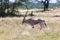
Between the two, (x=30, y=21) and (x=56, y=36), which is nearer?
(x=56, y=36)

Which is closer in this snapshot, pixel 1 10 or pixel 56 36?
pixel 56 36

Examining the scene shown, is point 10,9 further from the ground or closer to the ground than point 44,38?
closer to the ground

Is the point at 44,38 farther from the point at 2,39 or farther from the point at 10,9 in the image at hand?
the point at 10,9

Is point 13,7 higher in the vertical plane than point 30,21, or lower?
lower

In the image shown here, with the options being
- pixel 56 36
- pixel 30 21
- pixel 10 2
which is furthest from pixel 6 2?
pixel 56 36

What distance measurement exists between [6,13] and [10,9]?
1.10 metres

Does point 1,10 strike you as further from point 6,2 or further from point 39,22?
point 39,22

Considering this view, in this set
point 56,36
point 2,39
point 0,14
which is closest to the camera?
point 2,39

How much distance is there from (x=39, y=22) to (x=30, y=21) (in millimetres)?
554

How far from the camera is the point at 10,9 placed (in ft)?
114

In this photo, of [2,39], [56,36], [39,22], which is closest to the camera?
[2,39]

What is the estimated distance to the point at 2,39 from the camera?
11.2m

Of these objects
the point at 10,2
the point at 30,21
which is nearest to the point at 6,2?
the point at 10,2

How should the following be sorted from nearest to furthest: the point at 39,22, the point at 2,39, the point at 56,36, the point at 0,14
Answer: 1. the point at 2,39
2. the point at 56,36
3. the point at 39,22
4. the point at 0,14
